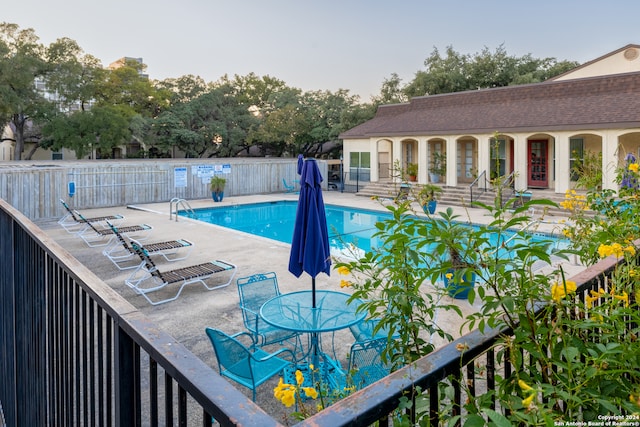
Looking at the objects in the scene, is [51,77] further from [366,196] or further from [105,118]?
[366,196]

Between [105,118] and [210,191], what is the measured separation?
1750 centimetres

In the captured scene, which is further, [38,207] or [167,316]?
[38,207]

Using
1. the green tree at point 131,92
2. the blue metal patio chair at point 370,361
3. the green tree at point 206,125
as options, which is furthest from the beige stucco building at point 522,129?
the green tree at point 131,92

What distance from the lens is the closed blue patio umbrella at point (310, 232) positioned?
5336 millimetres

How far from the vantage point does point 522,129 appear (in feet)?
59.7

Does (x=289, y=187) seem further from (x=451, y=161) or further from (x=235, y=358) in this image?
(x=235, y=358)

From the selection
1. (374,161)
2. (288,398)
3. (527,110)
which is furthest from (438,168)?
(288,398)

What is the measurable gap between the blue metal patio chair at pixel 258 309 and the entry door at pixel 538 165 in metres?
17.6

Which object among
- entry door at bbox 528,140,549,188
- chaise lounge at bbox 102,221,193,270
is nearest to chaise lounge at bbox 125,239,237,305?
chaise lounge at bbox 102,221,193,270

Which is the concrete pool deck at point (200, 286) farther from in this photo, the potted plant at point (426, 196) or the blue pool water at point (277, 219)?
the blue pool water at point (277, 219)

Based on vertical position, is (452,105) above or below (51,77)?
below

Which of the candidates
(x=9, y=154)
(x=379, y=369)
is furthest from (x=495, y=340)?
(x=9, y=154)

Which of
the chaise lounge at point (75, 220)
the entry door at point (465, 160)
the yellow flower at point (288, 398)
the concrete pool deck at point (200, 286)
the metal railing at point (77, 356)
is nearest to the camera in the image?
the metal railing at point (77, 356)

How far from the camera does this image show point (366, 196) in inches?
910
